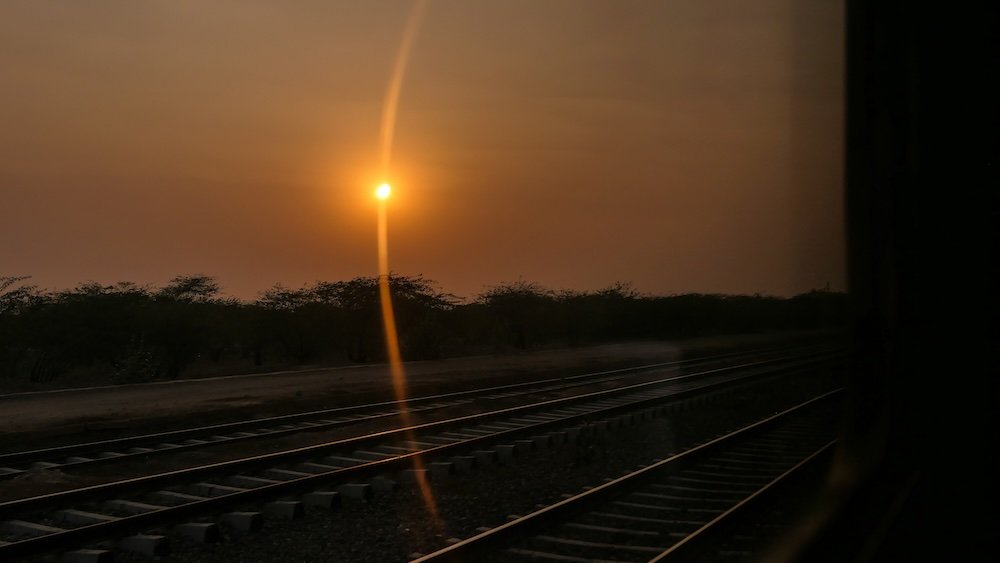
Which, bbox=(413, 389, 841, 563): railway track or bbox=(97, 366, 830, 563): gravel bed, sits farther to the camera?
bbox=(97, 366, 830, 563): gravel bed

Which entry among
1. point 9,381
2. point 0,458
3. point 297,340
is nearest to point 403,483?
point 0,458

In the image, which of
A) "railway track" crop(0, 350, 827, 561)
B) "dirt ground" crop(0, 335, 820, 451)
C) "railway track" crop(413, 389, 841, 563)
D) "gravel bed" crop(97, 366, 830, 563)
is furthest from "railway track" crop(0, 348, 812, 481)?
"railway track" crop(413, 389, 841, 563)

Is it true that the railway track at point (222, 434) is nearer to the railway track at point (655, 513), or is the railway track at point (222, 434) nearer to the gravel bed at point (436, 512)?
the gravel bed at point (436, 512)

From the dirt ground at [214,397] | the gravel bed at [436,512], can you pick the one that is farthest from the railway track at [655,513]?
the dirt ground at [214,397]

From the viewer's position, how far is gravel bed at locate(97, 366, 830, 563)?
6949 mm

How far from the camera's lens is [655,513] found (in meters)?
8.16

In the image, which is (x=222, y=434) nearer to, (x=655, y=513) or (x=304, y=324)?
(x=655, y=513)

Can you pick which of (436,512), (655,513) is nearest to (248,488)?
(436,512)

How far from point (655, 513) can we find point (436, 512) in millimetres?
1919

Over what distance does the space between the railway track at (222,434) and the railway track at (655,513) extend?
5829 millimetres

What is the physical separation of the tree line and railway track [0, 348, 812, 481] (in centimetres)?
637

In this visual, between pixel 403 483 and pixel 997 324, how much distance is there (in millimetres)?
5660

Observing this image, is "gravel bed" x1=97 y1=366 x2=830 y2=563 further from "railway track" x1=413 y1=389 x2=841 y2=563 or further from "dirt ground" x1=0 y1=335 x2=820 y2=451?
"dirt ground" x1=0 y1=335 x2=820 y2=451

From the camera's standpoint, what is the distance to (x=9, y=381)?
84.0ft
